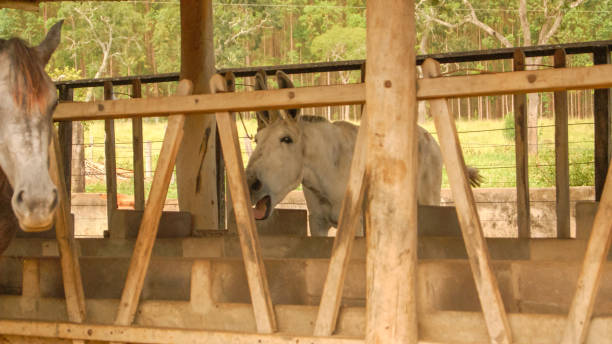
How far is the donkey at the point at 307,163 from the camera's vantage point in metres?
6.21

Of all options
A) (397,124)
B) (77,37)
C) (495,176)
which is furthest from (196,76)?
(77,37)

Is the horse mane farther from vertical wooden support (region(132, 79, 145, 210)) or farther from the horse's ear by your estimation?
vertical wooden support (region(132, 79, 145, 210))

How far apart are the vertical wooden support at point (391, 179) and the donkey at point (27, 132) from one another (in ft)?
4.40

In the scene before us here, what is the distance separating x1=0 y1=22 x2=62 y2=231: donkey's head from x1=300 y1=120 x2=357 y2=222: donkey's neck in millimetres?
3254

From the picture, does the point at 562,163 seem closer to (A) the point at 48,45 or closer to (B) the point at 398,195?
(B) the point at 398,195

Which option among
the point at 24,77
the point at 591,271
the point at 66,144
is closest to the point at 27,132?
the point at 24,77

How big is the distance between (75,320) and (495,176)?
19.9 m

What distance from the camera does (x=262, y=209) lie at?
6.21 metres

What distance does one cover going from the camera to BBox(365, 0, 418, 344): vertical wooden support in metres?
3.42

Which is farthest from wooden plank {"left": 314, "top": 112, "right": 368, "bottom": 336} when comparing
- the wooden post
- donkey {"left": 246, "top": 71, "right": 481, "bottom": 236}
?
the wooden post

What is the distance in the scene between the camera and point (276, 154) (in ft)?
20.6

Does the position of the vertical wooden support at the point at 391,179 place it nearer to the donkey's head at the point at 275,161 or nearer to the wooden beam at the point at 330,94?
the wooden beam at the point at 330,94

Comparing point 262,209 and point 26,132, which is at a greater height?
point 26,132

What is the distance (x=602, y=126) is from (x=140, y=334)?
13.9 feet
